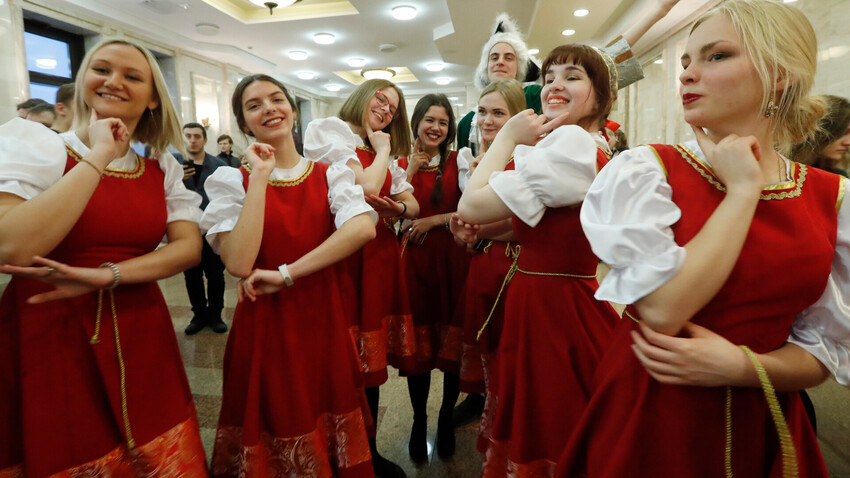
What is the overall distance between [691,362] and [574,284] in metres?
0.51

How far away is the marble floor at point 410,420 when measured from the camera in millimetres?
1979

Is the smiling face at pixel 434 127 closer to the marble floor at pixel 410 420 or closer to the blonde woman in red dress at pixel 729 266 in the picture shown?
the blonde woman in red dress at pixel 729 266

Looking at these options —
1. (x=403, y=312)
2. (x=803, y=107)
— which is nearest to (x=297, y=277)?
(x=403, y=312)

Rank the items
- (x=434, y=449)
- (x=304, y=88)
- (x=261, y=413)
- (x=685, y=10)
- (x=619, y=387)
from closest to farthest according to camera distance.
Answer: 1. (x=619, y=387)
2. (x=261, y=413)
3. (x=434, y=449)
4. (x=685, y=10)
5. (x=304, y=88)

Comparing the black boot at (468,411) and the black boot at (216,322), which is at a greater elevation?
the black boot at (468,411)

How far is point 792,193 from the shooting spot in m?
0.79

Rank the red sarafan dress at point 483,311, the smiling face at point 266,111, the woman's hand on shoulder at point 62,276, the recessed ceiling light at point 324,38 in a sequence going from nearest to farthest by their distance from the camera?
the woman's hand on shoulder at point 62,276
the smiling face at point 266,111
the red sarafan dress at point 483,311
the recessed ceiling light at point 324,38

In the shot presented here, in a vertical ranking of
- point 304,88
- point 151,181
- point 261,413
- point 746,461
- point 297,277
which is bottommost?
point 261,413

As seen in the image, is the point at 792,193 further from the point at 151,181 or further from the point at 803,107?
the point at 151,181

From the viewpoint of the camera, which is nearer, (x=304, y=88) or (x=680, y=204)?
(x=680, y=204)

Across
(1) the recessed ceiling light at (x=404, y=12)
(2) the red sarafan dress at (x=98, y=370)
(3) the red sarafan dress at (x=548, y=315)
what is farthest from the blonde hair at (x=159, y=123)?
(1) the recessed ceiling light at (x=404, y=12)

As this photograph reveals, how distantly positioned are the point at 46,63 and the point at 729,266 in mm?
8912

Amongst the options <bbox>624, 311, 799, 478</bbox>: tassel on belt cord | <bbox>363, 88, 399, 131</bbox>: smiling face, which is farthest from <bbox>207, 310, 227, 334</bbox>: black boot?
<bbox>624, 311, 799, 478</bbox>: tassel on belt cord

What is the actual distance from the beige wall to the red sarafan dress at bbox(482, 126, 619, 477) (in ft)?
13.9
